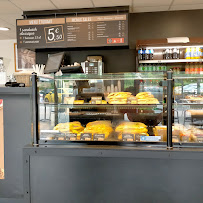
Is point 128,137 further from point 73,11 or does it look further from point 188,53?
point 73,11

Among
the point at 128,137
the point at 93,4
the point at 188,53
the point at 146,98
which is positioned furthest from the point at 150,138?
the point at 93,4

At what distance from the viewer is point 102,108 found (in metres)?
1.83

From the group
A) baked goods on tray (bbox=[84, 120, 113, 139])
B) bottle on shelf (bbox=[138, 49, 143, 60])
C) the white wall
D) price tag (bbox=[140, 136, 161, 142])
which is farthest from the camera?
the white wall

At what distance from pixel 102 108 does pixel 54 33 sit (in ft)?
7.40

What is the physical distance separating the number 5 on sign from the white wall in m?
2.63

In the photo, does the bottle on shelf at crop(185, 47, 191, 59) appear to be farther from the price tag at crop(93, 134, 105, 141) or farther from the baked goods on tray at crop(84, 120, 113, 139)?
the price tag at crop(93, 134, 105, 141)

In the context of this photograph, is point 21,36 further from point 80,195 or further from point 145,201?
point 145,201

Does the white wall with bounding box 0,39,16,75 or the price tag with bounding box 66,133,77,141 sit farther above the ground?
the white wall with bounding box 0,39,16,75

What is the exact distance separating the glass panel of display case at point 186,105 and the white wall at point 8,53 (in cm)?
515

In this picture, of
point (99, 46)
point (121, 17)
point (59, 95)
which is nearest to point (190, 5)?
point (121, 17)

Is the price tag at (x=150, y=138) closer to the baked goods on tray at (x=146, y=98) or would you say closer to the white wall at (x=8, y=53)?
the baked goods on tray at (x=146, y=98)

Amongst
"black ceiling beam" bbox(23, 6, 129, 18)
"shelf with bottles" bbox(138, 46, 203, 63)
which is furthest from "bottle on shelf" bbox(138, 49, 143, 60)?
"black ceiling beam" bbox(23, 6, 129, 18)

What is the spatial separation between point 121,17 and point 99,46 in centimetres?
54

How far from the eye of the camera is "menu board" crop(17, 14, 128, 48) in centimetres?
348
